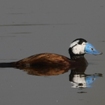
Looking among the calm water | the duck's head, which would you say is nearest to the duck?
the duck's head

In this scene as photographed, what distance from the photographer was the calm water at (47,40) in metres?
12.7

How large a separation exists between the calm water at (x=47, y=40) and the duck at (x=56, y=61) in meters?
0.24

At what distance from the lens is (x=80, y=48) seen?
17.0 metres

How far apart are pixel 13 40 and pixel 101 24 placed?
9.40 ft

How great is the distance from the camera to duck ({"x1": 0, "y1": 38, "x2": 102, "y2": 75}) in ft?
52.9

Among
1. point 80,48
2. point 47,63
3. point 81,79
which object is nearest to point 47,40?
point 80,48

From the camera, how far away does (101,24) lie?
20.3 m

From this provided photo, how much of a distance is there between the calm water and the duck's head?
0.25 meters

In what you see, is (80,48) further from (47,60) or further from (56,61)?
(47,60)

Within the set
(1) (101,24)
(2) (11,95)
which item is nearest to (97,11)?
(1) (101,24)

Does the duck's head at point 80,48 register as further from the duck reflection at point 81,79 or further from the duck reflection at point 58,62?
the duck reflection at point 81,79

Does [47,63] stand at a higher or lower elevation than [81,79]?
higher

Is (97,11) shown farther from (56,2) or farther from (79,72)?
(79,72)

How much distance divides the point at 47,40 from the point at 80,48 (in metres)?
1.78
